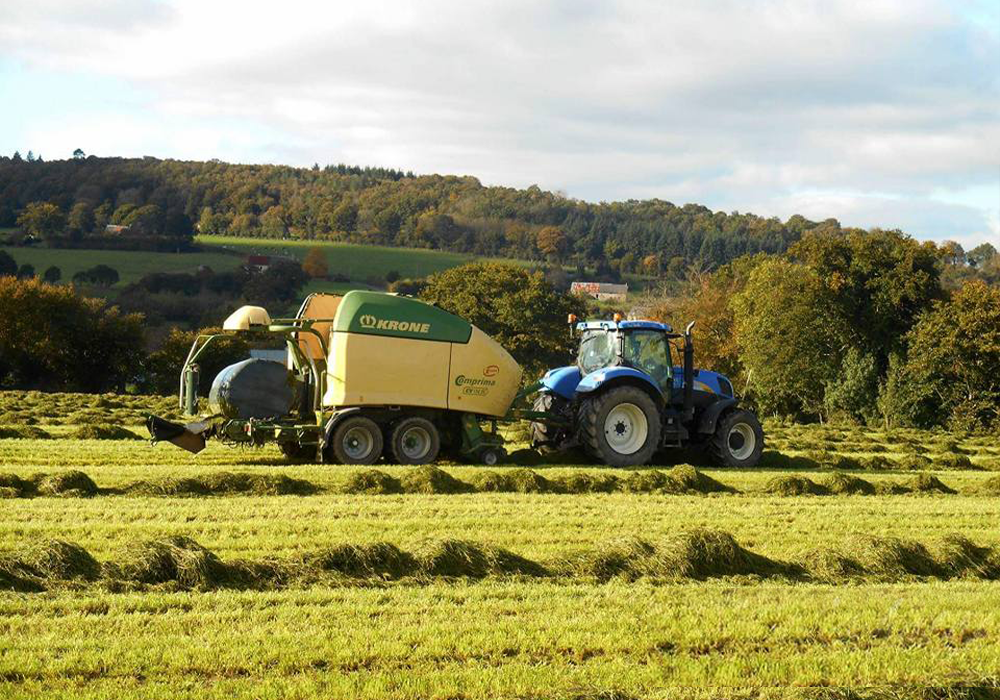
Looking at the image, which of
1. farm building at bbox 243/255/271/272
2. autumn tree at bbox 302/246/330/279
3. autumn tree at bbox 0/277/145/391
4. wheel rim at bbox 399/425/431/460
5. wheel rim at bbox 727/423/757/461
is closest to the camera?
wheel rim at bbox 399/425/431/460

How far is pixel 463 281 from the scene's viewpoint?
58406mm

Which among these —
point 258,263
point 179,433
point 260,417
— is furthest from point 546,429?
point 258,263

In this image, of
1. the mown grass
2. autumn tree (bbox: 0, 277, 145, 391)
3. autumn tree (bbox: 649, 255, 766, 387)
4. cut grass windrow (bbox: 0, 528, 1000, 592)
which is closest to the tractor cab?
cut grass windrow (bbox: 0, 528, 1000, 592)

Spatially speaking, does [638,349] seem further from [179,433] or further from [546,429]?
[179,433]

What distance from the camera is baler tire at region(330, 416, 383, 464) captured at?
17078 mm

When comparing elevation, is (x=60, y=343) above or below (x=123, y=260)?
below

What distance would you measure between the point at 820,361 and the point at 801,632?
3983 centimetres

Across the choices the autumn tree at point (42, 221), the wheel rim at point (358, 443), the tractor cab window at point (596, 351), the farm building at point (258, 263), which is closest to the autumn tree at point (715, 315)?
the farm building at point (258, 263)

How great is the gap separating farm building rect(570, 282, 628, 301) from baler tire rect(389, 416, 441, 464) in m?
66.6

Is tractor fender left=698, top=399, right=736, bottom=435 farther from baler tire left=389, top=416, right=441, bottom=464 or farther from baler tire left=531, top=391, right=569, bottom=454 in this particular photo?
baler tire left=389, top=416, right=441, bottom=464

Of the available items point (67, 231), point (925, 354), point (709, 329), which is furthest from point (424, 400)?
point (67, 231)

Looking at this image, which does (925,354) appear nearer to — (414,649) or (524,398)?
(524,398)

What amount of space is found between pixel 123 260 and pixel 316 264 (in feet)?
47.2

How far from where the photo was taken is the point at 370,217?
10769 centimetres
